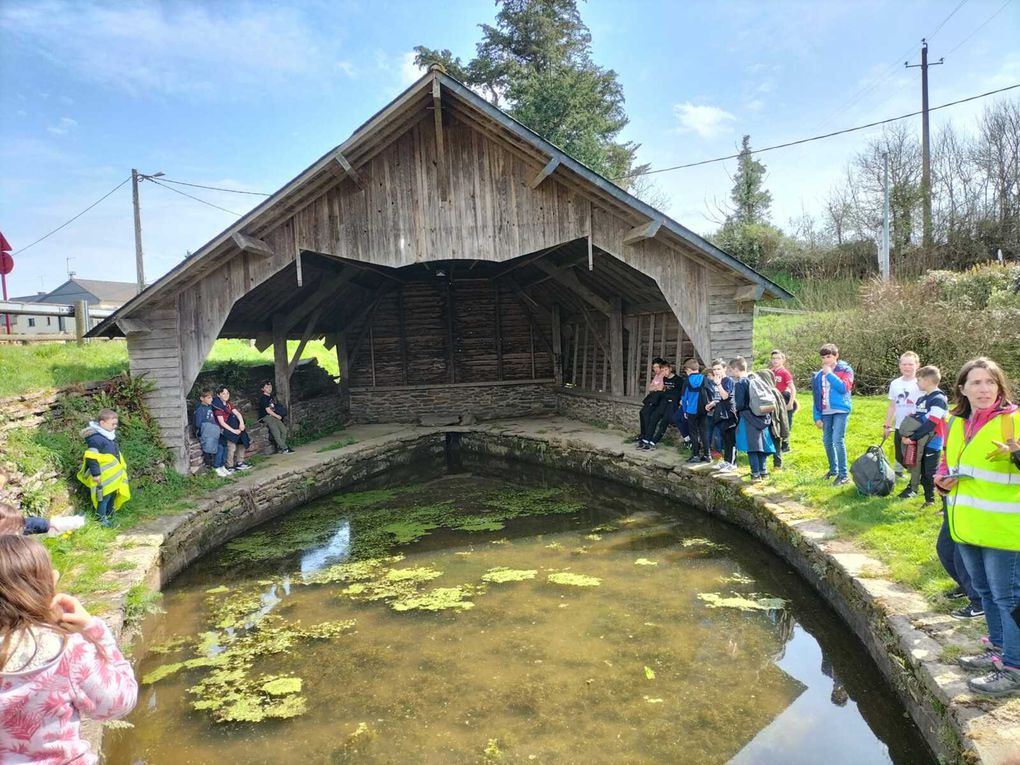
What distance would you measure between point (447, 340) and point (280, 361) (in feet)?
15.8

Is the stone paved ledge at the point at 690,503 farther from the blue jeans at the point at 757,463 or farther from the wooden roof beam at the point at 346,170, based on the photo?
the wooden roof beam at the point at 346,170

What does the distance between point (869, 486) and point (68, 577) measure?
7.34 meters

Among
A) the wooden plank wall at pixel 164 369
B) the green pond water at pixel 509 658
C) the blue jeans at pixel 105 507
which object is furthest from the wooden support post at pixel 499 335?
the blue jeans at pixel 105 507

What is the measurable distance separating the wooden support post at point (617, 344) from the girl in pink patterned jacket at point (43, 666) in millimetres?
11285

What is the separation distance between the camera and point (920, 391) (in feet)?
18.5

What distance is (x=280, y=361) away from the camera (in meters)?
12.5

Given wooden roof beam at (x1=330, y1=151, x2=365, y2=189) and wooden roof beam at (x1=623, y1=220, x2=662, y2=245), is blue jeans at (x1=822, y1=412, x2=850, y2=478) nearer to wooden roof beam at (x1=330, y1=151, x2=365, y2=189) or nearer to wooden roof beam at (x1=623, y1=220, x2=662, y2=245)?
wooden roof beam at (x1=623, y1=220, x2=662, y2=245)

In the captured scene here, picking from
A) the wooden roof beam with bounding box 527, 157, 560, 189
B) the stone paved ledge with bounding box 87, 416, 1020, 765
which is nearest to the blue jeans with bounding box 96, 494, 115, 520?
the stone paved ledge with bounding box 87, 416, 1020, 765

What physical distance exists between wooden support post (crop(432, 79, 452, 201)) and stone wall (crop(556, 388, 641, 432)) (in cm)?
535

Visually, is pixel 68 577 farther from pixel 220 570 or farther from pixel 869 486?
pixel 869 486

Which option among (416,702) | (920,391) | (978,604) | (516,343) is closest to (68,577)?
(416,702)

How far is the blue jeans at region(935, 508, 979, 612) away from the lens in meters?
3.77

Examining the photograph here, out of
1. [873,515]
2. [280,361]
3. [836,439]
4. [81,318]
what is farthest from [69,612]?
[280,361]

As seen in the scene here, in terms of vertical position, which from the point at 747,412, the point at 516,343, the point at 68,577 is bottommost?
the point at 68,577
